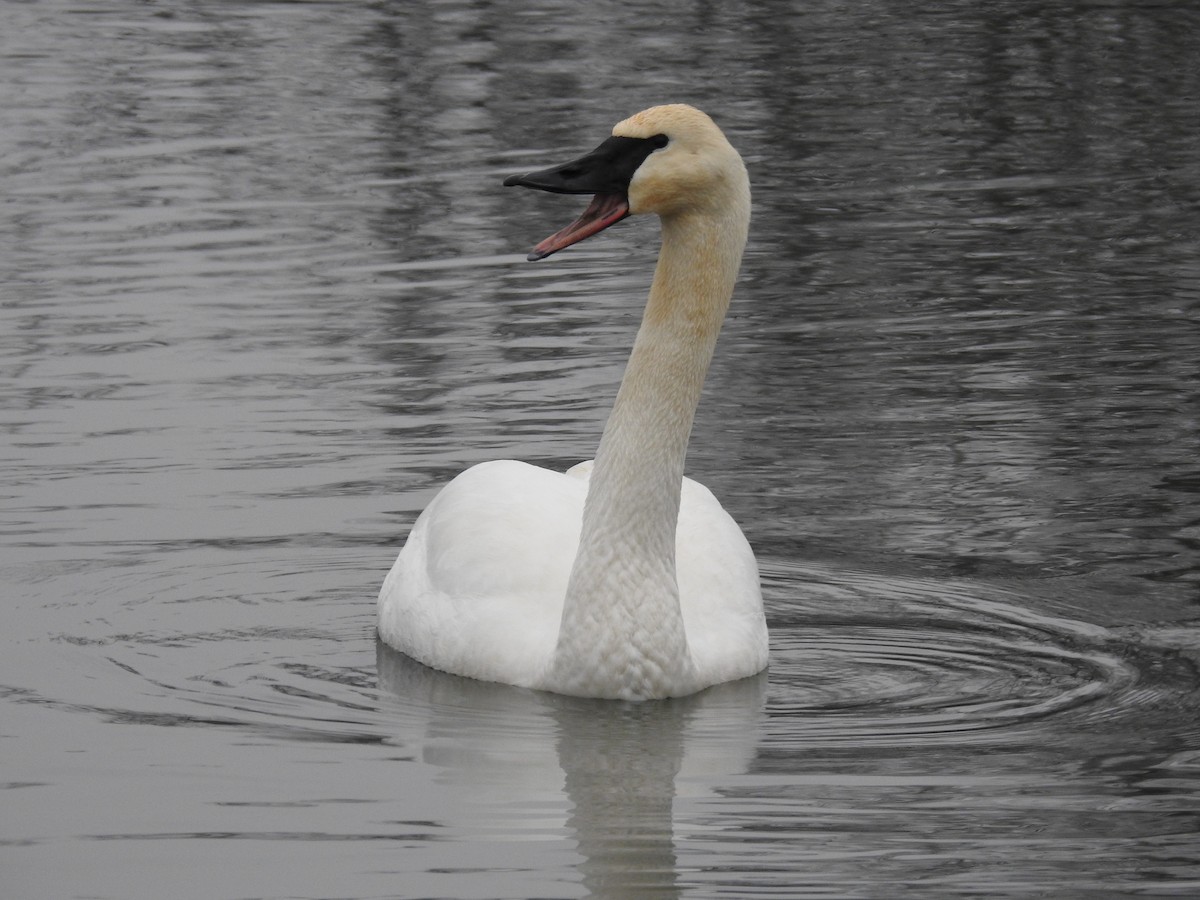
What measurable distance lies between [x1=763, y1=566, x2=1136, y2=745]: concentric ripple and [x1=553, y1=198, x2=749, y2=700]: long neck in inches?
19.3

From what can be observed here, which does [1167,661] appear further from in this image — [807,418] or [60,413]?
[60,413]

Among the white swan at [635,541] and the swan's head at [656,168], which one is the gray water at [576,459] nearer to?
the white swan at [635,541]

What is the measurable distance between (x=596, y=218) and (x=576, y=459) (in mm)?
3507

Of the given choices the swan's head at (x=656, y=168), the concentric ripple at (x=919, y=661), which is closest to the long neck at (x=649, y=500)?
the swan's head at (x=656, y=168)

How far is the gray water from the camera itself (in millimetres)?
6887

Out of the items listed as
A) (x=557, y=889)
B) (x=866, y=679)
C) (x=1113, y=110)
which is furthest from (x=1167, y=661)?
(x=1113, y=110)

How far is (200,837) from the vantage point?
267 inches

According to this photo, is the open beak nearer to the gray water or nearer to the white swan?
the white swan

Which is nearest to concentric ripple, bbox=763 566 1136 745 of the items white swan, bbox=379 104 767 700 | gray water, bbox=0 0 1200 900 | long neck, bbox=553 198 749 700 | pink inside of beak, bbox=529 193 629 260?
gray water, bbox=0 0 1200 900

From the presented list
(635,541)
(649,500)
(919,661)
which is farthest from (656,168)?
(919,661)

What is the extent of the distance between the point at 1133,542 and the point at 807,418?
7.80ft

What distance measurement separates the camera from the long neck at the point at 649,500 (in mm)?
8039

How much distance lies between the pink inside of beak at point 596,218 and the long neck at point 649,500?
0.20m

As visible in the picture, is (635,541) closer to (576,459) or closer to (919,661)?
(919,661)
